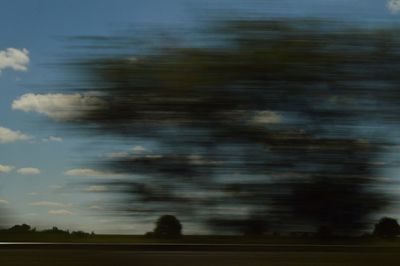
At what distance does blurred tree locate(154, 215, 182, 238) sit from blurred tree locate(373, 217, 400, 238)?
68.1 inches

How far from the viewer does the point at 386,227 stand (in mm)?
7285

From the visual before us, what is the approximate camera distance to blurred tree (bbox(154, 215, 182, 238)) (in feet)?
23.5

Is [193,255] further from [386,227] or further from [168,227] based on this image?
[386,227]

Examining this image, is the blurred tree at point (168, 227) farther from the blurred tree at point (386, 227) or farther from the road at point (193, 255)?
the blurred tree at point (386, 227)

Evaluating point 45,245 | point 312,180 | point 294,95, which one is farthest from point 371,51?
point 45,245

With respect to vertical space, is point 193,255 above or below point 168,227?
below

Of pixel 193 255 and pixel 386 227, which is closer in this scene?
pixel 193 255

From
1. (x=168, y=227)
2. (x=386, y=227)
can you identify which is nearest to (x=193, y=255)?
(x=168, y=227)

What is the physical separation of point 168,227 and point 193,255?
3.94ft

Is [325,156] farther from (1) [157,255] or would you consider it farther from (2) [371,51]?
(1) [157,255]

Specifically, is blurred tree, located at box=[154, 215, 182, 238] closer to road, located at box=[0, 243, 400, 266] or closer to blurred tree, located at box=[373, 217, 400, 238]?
road, located at box=[0, 243, 400, 266]

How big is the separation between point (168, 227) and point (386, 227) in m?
1.90

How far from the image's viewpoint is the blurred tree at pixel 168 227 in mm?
7164

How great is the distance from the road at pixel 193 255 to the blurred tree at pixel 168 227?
34.2 inches
